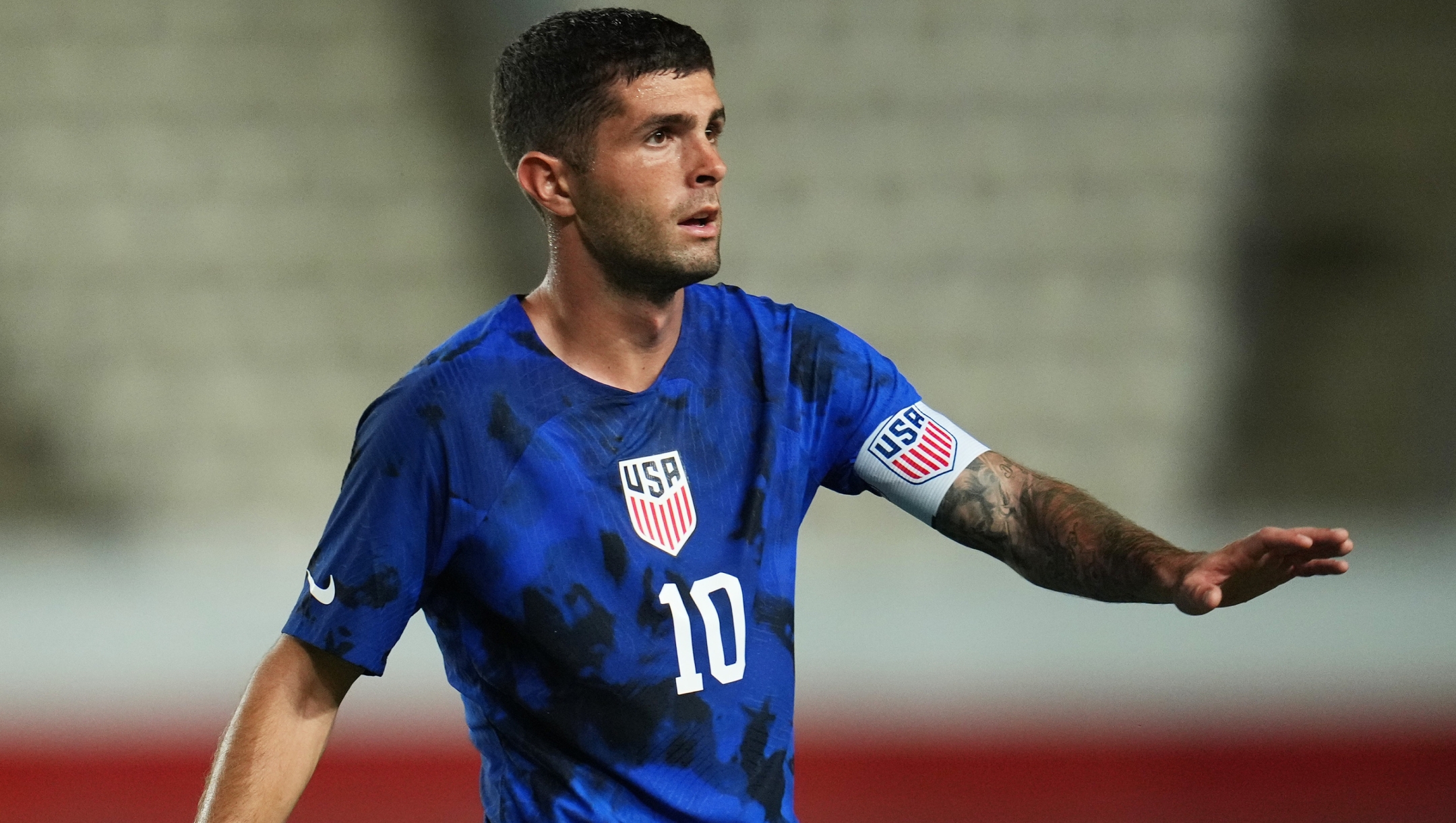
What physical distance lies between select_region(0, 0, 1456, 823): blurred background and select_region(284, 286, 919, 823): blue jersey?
246 cm

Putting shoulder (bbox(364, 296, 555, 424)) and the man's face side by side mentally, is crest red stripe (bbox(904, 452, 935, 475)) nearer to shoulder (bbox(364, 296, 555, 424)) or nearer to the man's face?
the man's face

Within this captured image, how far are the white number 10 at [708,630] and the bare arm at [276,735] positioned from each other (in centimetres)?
34

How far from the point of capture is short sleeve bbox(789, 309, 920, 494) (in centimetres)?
170

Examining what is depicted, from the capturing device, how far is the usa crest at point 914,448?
66.9 inches

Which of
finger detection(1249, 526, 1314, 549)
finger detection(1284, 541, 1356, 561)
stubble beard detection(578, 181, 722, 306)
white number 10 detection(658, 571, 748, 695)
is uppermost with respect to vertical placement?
stubble beard detection(578, 181, 722, 306)

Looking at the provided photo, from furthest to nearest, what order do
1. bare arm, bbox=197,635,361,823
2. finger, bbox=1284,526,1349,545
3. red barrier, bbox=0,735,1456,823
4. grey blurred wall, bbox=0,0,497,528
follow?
1. grey blurred wall, bbox=0,0,497,528
2. red barrier, bbox=0,735,1456,823
3. bare arm, bbox=197,635,361,823
4. finger, bbox=1284,526,1349,545

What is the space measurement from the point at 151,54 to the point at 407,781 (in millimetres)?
2437

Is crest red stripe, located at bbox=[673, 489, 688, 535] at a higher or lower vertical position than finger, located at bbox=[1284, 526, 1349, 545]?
higher

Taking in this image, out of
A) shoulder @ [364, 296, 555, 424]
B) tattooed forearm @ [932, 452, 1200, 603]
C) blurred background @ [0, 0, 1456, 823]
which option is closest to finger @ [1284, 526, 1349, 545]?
tattooed forearm @ [932, 452, 1200, 603]

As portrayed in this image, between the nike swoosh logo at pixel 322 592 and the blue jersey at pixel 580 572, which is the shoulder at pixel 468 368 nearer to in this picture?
the blue jersey at pixel 580 572

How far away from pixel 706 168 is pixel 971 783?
2408 mm

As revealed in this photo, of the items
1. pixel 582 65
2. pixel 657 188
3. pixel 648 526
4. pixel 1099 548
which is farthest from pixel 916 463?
pixel 582 65

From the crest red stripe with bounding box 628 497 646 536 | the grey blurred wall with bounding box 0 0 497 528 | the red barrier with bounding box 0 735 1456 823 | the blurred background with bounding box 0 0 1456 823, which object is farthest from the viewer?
the grey blurred wall with bounding box 0 0 497 528

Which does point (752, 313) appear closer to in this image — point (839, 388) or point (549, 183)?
point (839, 388)
